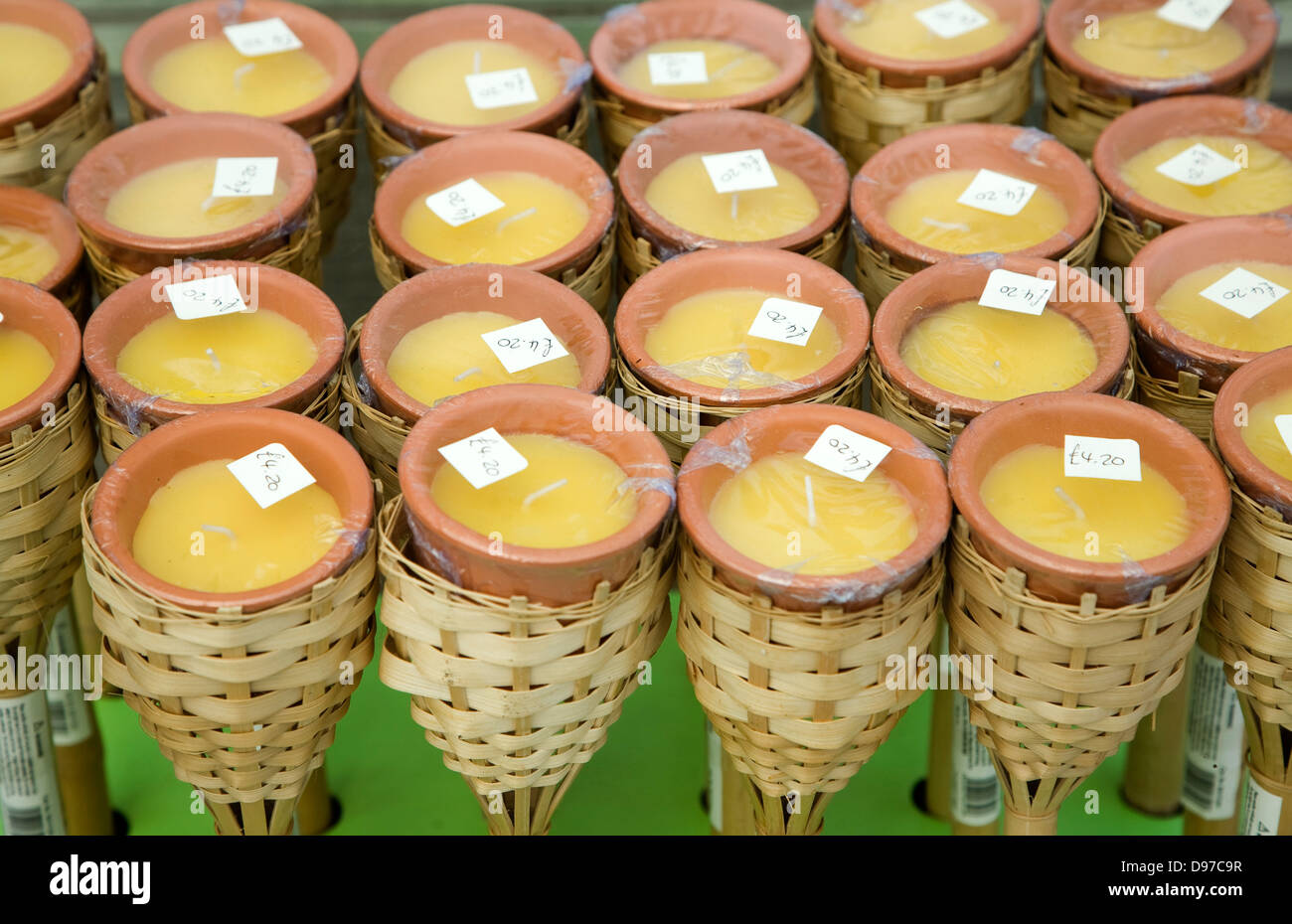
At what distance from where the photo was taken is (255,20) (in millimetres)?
2232

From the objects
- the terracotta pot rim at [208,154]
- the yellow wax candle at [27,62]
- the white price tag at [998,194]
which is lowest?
the white price tag at [998,194]

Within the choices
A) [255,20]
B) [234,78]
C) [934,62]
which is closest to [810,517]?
[934,62]

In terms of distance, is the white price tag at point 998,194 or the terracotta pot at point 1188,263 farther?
the white price tag at point 998,194

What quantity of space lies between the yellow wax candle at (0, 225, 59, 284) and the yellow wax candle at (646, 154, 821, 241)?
2.46 feet

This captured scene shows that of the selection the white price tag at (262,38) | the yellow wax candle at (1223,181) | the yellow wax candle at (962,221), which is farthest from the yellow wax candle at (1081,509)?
the white price tag at (262,38)

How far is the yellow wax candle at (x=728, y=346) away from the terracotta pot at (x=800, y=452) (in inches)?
4.0

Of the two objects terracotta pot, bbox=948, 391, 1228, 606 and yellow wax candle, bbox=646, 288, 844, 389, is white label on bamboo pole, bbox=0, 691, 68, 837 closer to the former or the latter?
yellow wax candle, bbox=646, 288, 844, 389

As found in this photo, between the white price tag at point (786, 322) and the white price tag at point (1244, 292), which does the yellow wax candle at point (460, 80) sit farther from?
the white price tag at point (1244, 292)

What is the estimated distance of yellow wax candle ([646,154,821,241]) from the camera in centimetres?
191

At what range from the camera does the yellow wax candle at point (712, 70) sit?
85.4 inches

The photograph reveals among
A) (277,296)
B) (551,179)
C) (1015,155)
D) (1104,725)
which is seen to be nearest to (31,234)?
(277,296)

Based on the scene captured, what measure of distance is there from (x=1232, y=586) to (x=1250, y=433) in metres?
0.16

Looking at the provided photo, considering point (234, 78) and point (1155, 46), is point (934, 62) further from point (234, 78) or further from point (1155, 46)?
point (234, 78)

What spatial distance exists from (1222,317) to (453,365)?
0.88 m
